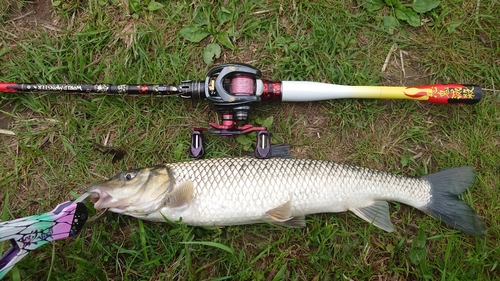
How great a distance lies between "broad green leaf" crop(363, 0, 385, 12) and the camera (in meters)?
3.27

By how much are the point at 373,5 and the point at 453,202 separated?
71.7 inches

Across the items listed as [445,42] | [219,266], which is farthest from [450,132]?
[219,266]

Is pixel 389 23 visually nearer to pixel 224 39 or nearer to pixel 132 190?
pixel 224 39

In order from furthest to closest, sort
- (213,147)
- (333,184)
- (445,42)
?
1. (445,42)
2. (213,147)
3. (333,184)

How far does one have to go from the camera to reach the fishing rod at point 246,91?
8.80 feet

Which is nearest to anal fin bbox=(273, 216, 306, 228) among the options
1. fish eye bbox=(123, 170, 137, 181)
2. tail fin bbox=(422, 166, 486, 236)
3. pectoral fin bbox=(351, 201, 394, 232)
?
pectoral fin bbox=(351, 201, 394, 232)

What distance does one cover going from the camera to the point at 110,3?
324 centimetres

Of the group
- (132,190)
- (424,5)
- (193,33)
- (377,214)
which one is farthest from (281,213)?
(424,5)

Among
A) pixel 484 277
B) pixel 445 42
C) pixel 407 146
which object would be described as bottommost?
pixel 484 277

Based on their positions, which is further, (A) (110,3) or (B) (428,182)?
(A) (110,3)

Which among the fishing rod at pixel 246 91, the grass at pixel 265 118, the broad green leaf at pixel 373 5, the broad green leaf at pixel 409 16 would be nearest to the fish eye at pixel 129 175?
the grass at pixel 265 118

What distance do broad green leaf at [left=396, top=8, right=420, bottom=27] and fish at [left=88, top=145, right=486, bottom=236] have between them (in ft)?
4.53

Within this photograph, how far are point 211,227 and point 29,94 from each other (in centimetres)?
192

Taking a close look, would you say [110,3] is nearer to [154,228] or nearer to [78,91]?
[78,91]
